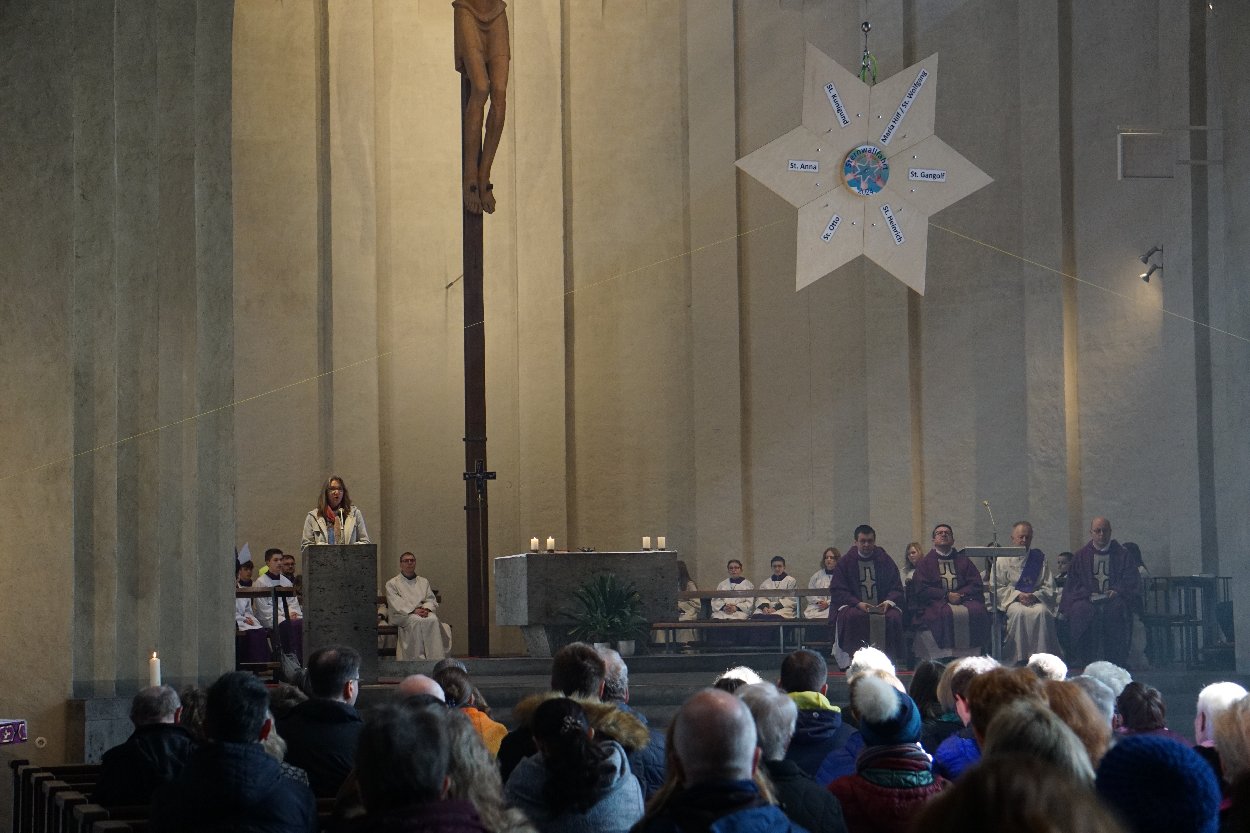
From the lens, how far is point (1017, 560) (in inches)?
541

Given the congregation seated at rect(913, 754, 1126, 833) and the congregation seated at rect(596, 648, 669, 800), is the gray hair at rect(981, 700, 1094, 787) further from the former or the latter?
the congregation seated at rect(596, 648, 669, 800)

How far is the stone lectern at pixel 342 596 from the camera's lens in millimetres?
10688

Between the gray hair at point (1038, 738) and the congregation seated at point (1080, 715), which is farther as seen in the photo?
the congregation seated at point (1080, 715)

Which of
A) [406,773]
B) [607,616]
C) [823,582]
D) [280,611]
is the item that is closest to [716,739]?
[406,773]

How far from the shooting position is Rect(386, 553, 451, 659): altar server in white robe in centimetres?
1393

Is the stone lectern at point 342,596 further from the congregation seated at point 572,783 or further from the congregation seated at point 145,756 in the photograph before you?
the congregation seated at point 572,783

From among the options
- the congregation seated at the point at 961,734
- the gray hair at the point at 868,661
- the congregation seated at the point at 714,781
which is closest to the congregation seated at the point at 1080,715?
the congregation seated at the point at 961,734

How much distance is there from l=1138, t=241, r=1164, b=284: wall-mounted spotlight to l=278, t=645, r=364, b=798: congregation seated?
10.4m

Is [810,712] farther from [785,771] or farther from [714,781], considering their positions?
[714,781]

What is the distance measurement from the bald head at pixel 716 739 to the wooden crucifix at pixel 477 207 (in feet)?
31.3

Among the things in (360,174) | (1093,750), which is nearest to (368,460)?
(360,174)

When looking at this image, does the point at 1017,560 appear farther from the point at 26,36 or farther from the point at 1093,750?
the point at 1093,750

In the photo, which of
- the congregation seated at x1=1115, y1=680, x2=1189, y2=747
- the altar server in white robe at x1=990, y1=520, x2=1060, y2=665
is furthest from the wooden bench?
the congregation seated at x1=1115, y1=680, x2=1189, y2=747

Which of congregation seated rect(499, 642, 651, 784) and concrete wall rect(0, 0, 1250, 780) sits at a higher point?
concrete wall rect(0, 0, 1250, 780)
